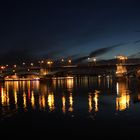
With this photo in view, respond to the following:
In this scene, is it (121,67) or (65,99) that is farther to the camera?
(121,67)

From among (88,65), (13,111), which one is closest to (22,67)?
(88,65)

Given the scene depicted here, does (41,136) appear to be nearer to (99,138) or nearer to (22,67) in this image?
(99,138)

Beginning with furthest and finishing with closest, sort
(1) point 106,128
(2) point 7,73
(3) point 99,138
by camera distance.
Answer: (2) point 7,73
(1) point 106,128
(3) point 99,138

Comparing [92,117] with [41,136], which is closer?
[41,136]

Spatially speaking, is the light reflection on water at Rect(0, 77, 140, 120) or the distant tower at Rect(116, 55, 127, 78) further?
the distant tower at Rect(116, 55, 127, 78)

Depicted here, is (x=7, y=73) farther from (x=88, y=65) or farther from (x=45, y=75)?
(x=88, y=65)

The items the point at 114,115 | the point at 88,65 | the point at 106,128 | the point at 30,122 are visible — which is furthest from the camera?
the point at 88,65

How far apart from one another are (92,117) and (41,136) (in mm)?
8583

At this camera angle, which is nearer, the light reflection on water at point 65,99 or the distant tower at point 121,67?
the light reflection on water at point 65,99

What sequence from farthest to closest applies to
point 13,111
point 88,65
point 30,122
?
1. point 88,65
2. point 13,111
3. point 30,122

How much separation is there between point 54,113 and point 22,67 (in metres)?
139

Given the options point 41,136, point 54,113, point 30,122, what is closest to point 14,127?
point 30,122

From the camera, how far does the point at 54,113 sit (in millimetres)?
34906

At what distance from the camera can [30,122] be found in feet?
99.6
